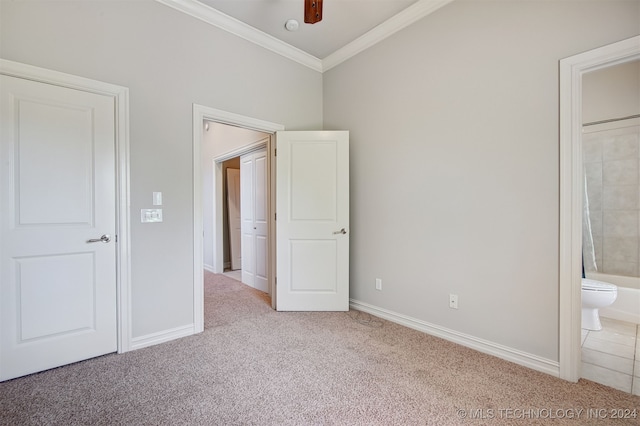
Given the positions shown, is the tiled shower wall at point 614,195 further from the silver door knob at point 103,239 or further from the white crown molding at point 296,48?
the silver door knob at point 103,239

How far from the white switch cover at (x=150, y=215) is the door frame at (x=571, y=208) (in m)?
3.01

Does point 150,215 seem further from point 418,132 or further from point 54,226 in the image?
point 418,132

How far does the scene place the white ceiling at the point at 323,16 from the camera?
8.43ft

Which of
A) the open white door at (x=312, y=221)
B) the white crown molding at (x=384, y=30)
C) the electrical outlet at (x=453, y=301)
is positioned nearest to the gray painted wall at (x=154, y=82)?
the open white door at (x=312, y=221)

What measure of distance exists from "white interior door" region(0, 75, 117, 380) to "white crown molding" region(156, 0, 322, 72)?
1115 millimetres

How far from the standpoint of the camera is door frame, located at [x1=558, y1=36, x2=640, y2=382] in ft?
5.97

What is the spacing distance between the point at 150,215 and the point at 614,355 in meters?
3.92

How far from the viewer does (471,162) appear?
2.30m

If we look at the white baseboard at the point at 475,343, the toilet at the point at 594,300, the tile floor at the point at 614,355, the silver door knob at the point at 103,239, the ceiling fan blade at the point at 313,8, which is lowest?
the tile floor at the point at 614,355

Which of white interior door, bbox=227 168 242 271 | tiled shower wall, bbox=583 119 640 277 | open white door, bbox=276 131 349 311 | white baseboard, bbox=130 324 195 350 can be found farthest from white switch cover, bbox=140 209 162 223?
tiled shower wall, bbox=583 119 640 277

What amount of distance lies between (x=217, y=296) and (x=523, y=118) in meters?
3.79

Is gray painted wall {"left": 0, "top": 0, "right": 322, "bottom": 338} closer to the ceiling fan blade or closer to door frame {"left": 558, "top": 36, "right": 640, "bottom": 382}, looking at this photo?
the ceiling fan blade

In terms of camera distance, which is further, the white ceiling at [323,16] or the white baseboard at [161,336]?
the white ceiling at [323,16]

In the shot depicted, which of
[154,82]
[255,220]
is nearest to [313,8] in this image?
[154,82]
